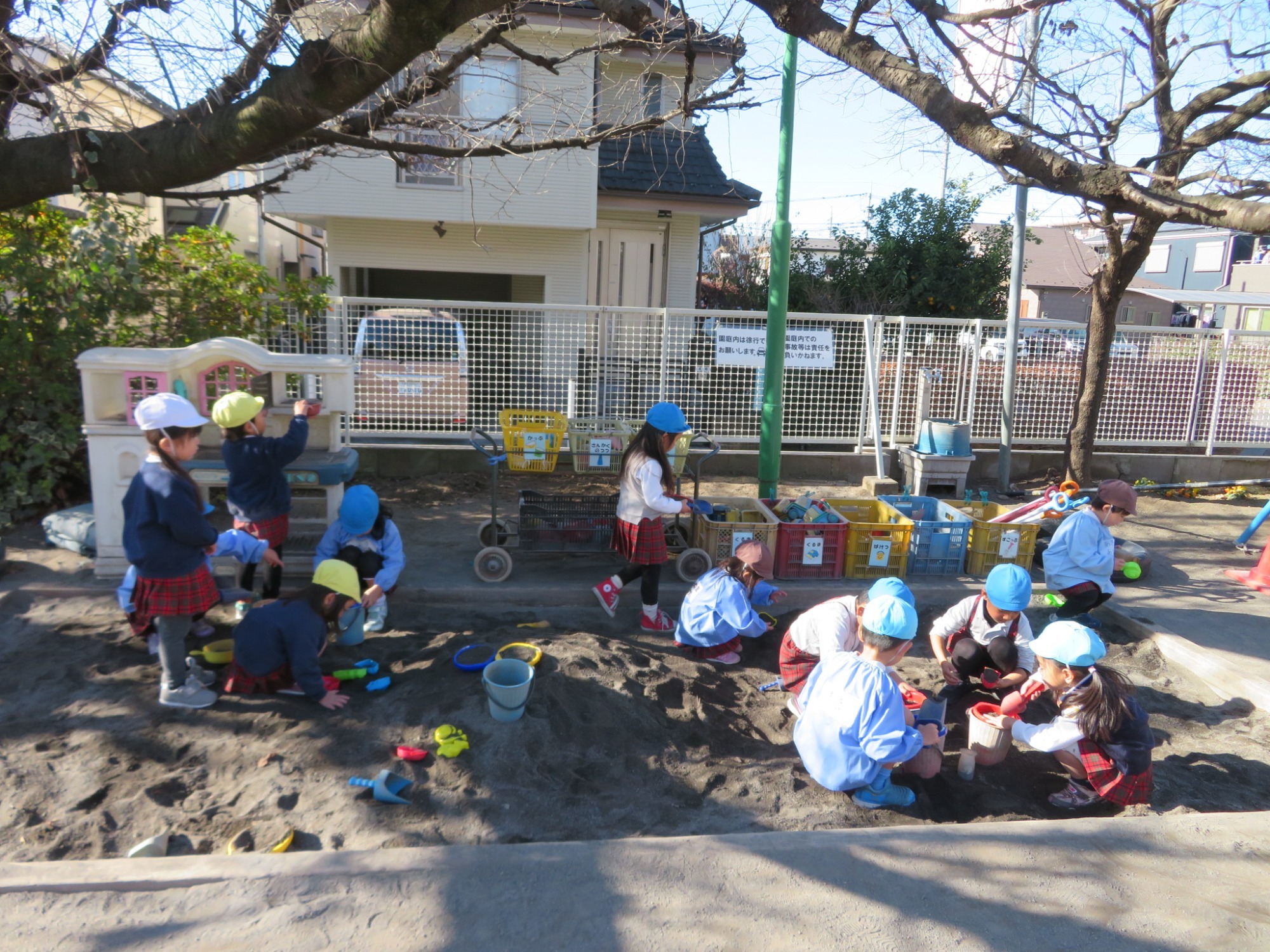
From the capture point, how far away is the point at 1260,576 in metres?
6.96

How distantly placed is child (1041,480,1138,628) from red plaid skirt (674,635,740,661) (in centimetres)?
238

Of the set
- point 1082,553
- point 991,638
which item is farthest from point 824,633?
point 1082,553

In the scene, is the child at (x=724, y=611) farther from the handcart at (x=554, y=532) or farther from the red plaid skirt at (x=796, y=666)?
the handcart at (x=554, y=532)

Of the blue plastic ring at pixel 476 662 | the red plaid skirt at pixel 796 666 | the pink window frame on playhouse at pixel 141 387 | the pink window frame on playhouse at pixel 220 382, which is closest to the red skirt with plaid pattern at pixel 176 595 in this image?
the blue plastic ring at pixel 476 662

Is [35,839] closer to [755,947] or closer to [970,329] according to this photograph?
[755,947]

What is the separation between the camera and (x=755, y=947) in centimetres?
281

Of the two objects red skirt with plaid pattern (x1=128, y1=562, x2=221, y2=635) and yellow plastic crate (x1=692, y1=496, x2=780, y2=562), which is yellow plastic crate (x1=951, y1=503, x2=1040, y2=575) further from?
red skirt with plaid pattern (x1=128, y1=562, x2=221, y2=635)

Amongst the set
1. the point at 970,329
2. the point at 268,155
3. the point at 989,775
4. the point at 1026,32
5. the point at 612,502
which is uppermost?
the point at 1026,32

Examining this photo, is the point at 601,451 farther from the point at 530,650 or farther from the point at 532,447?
the point at 530,650

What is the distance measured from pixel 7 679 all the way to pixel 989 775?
5.28 m

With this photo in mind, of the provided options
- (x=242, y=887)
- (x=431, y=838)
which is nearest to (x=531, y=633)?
(x=431, y=838)

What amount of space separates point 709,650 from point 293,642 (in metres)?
2.49

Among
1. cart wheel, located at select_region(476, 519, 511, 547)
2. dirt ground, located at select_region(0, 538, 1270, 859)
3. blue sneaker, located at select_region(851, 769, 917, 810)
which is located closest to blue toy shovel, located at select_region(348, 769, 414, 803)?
dirt ground, located at select_region(0, 538, 1270, 859)

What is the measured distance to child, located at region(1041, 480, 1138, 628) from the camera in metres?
5.62
